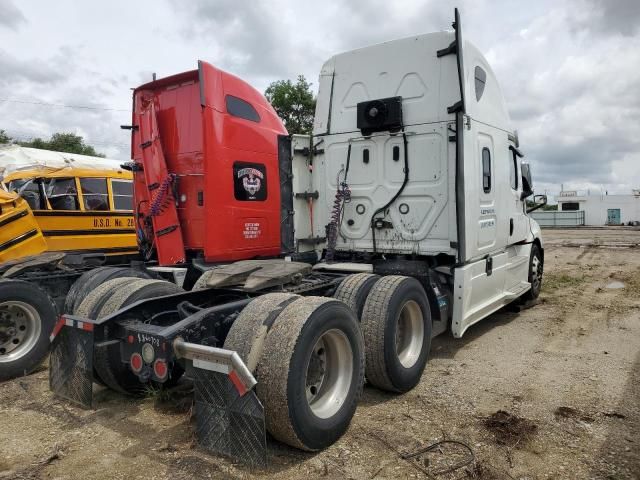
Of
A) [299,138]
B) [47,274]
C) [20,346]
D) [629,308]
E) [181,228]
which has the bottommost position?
[629,308]

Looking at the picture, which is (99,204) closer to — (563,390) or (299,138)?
(299,138)

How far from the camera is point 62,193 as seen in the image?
8.41 m

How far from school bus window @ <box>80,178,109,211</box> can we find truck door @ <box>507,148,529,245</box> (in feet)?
22.1

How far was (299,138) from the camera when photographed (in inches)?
259

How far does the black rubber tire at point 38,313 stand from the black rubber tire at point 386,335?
3419 mm

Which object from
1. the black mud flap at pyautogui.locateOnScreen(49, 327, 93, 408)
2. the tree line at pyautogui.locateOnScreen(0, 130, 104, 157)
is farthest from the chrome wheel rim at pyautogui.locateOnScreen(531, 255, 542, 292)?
the tree line at pyautogui.locateOnScreen(0, 130, 104, 157)

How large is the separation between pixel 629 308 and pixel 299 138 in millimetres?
6240

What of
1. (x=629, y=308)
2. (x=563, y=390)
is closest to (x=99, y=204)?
(x=563, y=390)

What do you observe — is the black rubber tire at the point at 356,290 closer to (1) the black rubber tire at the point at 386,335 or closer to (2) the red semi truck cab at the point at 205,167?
(1) the black rubber tire at the point at 386,335

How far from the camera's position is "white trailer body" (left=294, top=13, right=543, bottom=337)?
219 inches

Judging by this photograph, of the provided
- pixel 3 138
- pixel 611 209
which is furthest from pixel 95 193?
pixel 611 209

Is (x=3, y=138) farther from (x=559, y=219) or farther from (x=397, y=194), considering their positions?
(x=559, y=219)

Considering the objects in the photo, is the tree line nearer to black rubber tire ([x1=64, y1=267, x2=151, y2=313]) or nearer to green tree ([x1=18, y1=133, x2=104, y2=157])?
green tree ([x1=18, y1=133, x2=104, y2=157])

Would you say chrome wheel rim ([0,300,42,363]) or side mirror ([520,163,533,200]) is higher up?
side mirror ([520,163,533,200])
